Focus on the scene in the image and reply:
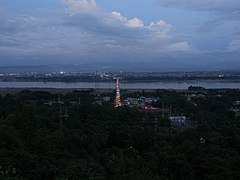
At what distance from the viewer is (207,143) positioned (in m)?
14.1

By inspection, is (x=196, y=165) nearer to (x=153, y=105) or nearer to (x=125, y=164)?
(x=125, y=164)

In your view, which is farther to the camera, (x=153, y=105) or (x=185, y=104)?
(x=153, y=105)

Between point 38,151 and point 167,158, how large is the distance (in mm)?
4020

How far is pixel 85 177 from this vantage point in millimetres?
8328

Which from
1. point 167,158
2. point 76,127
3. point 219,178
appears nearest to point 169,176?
point 167,158

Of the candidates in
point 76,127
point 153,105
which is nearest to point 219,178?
point 76,127

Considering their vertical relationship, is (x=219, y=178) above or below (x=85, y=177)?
below

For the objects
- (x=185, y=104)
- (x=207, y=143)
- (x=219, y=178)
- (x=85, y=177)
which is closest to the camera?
(x=85, y=177)

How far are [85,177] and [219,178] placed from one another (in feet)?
13.3

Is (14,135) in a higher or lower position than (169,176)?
higher

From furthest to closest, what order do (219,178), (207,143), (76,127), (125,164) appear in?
(76,127)
(207,143)
(219,178)
(125,164)

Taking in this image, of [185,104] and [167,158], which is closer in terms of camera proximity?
[167,158]

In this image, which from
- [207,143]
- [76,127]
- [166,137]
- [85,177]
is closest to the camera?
[85,177]

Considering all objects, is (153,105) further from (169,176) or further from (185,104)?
(169,176)
